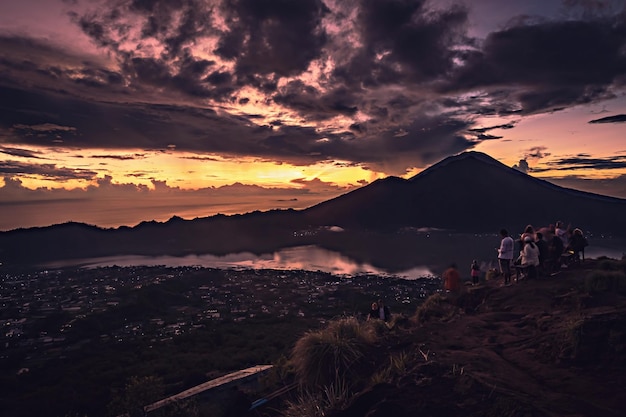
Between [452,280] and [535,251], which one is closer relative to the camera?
[535,251]

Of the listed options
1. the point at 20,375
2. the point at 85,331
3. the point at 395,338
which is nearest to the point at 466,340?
the point at 395,338

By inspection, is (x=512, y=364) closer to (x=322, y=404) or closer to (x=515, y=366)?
(x=515, y=366)

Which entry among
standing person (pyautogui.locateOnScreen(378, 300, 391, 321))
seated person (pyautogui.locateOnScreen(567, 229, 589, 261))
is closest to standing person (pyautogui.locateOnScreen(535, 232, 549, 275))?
seated person (pyautogui.locateOnScreen(567, 229, 589, 261))

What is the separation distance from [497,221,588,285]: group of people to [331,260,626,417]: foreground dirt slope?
9.44ft

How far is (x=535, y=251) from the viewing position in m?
13.9

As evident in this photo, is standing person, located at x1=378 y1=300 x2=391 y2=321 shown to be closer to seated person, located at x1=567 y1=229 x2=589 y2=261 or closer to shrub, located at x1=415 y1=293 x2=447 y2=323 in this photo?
shrub, located at x1=415 y1=293 x2=447 y2=323

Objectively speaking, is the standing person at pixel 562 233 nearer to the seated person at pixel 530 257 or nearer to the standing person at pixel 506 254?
the seated person at pixel 530 257

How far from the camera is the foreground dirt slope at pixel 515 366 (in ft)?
18.4

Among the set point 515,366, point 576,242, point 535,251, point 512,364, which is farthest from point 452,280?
point 515,366

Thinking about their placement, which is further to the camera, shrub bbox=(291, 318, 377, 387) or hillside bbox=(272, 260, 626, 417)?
shrub bbox=(291, 318, 377, 387)

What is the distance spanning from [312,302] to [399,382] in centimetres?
7157

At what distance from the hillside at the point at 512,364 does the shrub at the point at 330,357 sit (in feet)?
1.25

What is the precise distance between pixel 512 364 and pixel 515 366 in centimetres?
13

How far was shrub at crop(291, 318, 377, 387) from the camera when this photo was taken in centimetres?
782
